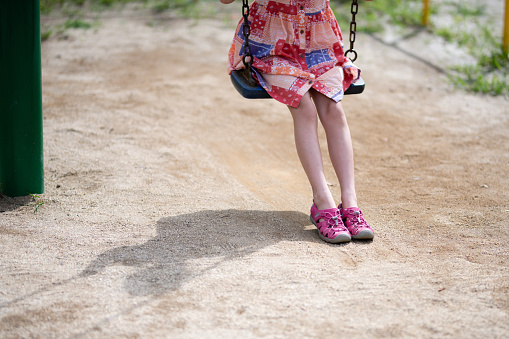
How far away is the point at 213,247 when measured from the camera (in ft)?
7.88

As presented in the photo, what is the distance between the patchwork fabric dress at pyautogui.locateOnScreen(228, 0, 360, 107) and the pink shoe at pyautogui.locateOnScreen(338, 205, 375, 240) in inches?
19.5

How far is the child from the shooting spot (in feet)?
8.34

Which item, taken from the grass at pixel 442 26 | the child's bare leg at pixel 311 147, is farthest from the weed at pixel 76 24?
the child's bare leg at pixel 311 147

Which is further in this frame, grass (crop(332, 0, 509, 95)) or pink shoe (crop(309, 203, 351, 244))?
grass (crop(332, 0, 509, 95))

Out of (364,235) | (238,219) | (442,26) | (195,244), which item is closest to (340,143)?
(364,235)

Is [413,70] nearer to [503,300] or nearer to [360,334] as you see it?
[503,300]

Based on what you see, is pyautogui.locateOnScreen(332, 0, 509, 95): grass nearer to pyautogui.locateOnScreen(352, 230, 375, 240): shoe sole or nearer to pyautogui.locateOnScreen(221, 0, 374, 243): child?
pyautogui.locateOnScreen(221, 0, 374, 243): child

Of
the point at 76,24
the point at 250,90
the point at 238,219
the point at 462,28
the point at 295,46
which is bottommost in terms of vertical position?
the point at 238,219

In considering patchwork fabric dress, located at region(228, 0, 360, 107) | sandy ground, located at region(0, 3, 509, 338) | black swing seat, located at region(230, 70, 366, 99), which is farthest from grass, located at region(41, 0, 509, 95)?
patchwork fabric dress, located at region(228, 0, 360, 107)

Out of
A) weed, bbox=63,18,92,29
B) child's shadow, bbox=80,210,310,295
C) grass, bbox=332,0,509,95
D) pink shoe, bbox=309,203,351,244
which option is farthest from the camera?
weed, bbox=63,18,92,29

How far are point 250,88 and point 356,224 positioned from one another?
0.73 meters

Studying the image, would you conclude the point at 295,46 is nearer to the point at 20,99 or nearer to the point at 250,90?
the point at 250,90

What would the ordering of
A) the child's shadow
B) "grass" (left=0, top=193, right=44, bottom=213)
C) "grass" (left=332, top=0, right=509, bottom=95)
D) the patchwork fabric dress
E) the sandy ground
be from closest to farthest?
the sandy ground, the child's shadow, the patchwork fabric dress, "grass" (left=0, top=193, right=44, bottom=213), "grass" (left=332, top=0, right=509, bottom=95)

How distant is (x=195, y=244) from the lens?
2.43 metres
